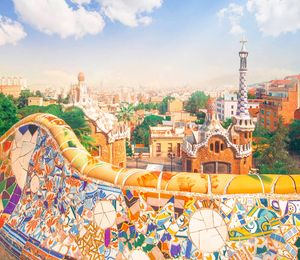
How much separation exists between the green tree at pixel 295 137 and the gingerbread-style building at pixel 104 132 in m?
14.2

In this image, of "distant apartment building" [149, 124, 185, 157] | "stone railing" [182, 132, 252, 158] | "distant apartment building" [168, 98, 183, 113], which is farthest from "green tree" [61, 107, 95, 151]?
"distant apartment building" [168, 98, 183, 113]

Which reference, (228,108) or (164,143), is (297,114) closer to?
(228,108)

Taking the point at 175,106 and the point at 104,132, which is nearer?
the point at 104,132

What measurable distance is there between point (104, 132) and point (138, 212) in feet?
35.0

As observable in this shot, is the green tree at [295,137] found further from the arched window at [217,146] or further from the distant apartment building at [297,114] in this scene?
the arched window at [217,146]

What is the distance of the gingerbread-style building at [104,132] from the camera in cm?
1404

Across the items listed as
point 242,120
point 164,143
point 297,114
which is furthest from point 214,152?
point 297,114

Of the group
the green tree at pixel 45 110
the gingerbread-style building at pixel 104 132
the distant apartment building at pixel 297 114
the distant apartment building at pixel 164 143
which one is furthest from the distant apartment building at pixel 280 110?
the gingerbread-style building at pixel 104 132

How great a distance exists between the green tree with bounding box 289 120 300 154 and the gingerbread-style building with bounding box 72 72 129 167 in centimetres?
1416

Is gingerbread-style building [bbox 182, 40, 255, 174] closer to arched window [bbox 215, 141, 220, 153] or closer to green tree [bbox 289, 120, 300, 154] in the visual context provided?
arched window [bbox 215, 141, 220, 153]

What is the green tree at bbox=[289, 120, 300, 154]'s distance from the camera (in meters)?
24.6

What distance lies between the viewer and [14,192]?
466 cm

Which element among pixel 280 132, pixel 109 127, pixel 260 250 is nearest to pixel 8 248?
pixel 260 250

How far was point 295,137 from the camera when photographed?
2497 cm
